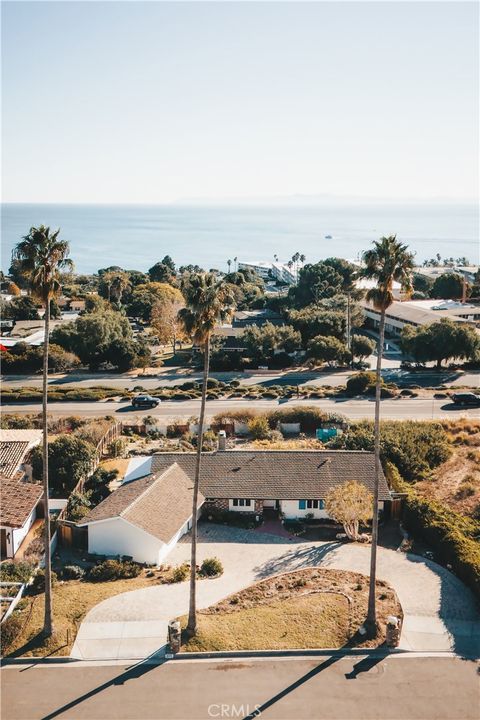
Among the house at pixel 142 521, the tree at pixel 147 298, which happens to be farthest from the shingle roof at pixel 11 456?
the tree at pixel 147 298

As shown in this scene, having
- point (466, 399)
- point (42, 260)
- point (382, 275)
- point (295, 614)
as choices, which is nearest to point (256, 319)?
point (466, 399)

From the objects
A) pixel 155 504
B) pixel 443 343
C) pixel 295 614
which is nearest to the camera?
pixel 295 614

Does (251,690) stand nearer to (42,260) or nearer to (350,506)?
(350,506)

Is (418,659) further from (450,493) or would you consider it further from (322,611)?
(450,493)

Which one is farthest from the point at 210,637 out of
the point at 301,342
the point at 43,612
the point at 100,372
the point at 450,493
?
the point at 301,342

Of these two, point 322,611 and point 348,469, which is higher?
point 348,469

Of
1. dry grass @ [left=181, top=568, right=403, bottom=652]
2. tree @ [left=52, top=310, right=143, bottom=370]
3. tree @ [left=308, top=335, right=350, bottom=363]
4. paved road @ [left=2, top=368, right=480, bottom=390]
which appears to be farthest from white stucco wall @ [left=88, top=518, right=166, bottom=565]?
tree @ [left=308, top=335, right=350, bottom=363]
